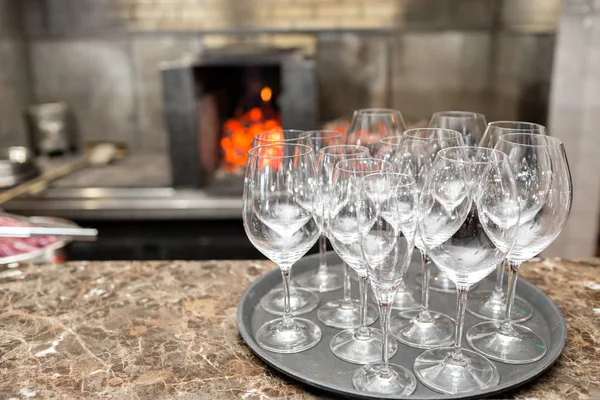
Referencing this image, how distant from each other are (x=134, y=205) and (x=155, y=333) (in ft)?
6.28

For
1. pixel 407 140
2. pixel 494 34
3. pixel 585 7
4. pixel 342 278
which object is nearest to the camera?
pixel 407 140

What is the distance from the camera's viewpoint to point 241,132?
3.07m

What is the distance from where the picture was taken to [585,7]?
2.46 meters

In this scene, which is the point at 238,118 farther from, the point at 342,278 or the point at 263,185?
the point at 263,185

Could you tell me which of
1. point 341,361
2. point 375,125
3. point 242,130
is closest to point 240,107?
point 242,130

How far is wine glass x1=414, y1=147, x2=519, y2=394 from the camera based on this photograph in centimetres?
78

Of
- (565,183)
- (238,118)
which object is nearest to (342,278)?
(565,183)

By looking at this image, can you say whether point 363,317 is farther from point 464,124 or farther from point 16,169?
point 16,169

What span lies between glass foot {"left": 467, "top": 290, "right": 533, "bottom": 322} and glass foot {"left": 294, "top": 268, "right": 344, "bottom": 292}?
0.23 m

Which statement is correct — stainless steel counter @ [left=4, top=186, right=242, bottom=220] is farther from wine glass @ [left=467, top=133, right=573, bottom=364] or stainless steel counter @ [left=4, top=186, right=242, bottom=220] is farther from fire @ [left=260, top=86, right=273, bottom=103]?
wine glass @ [left=467, top=133, right=573, bottom=364]

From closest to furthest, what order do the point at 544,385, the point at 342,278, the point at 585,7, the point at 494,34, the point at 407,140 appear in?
the point at 544,385, the point at 407,140, the point at 342,278, the point at 585,7, the point at 494,34

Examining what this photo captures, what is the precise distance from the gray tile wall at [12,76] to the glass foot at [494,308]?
2.80 m

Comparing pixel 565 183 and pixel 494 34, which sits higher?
pixel 494 34

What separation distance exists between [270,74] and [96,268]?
2.22 m
